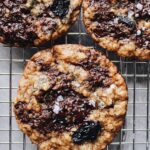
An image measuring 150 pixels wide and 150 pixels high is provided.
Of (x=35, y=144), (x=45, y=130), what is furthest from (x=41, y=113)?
(x=35, y=144)

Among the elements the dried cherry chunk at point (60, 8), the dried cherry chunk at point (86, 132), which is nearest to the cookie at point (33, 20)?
the dried cherry chunk at point (60, 8)

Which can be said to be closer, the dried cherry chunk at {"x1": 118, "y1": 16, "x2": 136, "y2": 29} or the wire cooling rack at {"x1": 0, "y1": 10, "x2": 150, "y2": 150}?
the dried cherry chunk at {"x1": 118, "y1": 16, "x2": 136, "y2": 29}

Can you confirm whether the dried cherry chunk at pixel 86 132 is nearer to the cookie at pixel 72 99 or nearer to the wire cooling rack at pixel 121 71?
the cookie at pixel 72 99

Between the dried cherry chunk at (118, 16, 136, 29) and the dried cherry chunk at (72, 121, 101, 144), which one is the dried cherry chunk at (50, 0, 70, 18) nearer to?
the dried cherry chunk at (118, 16, 136, 29)

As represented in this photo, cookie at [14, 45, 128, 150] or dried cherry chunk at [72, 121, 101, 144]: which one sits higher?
cookie at [14, 45, 128, 150]

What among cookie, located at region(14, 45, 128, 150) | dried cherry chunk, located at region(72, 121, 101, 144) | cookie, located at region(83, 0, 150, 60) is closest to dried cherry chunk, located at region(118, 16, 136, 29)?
cookie, located at region(83, 0, 150, 60)

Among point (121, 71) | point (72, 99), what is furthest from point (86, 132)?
point (121, 71)
